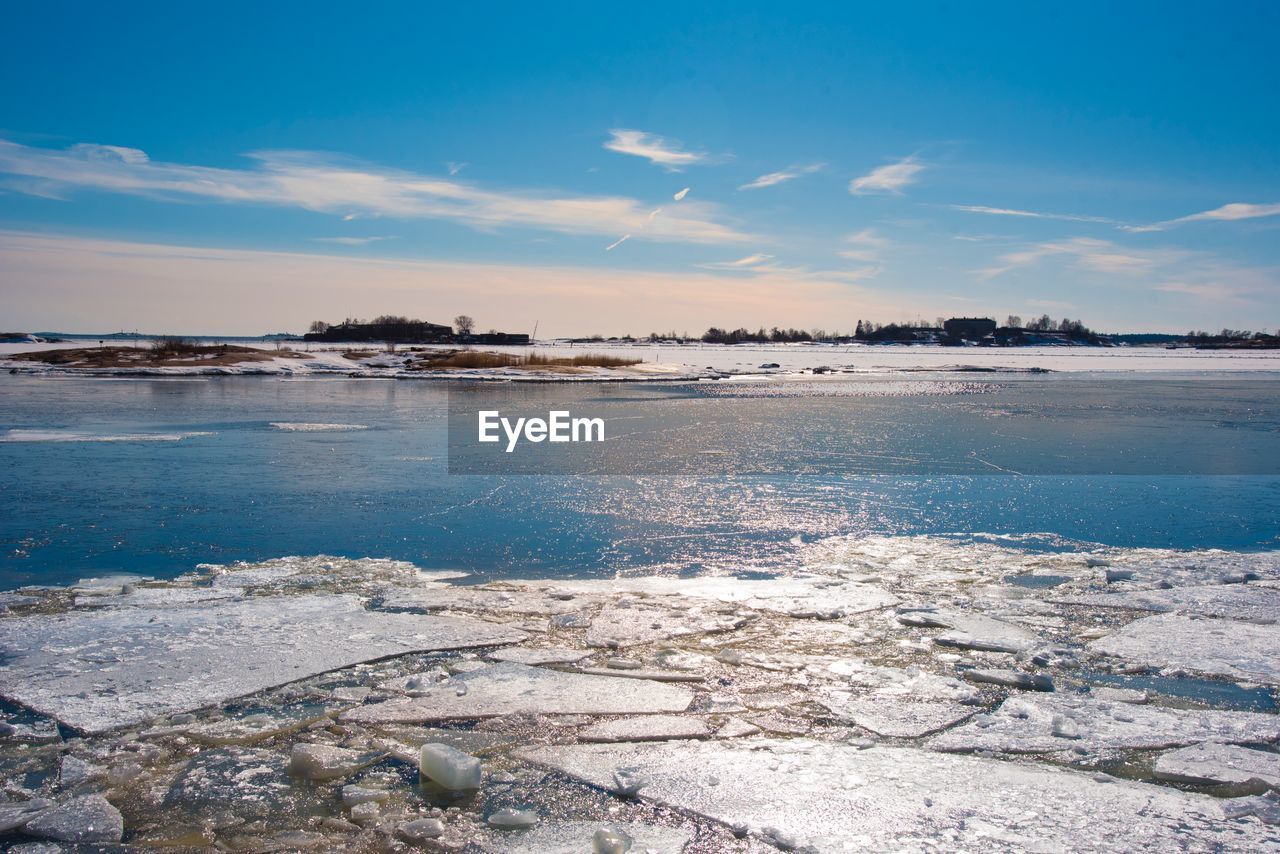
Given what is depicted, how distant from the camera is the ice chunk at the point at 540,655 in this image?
4195mm

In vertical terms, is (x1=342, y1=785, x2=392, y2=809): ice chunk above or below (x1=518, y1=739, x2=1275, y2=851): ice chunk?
below

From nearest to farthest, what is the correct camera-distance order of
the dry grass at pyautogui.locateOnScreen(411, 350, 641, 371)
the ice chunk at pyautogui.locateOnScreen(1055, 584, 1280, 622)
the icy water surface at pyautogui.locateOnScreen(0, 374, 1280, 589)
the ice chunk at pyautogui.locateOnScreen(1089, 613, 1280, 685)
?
the ice chunk at pyautogui.locateOnScreen(1089, 613, 1280, 685)
the ice chunk at pyautogui.locateOnScreen(1055, 584, 1280, 622)
the icy water surface at pyautogui.locateOnScreen(0, 374, 1280, 589)
the dry grass at pyautogui.locateOnScreen(411, 350, 641, 371)

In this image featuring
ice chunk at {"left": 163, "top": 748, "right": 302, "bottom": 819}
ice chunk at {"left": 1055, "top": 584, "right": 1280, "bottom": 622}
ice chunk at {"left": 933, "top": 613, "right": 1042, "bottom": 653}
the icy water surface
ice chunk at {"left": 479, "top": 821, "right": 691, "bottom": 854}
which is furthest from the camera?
the icy water surface

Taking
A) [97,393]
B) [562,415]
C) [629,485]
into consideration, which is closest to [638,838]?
[629,485]

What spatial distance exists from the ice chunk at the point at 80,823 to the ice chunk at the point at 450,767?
90 cm

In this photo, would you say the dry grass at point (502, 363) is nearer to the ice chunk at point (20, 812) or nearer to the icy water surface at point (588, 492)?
the icy water surface at point (588, 492)

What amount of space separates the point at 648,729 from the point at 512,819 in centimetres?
79

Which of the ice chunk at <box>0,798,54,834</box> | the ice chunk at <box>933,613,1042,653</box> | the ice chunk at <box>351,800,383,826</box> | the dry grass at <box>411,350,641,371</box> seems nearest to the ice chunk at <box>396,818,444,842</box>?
the ice chunk at <box>351,800,383,826</box>

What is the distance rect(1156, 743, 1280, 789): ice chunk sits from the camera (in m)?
3.08

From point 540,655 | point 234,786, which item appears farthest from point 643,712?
point 234,786

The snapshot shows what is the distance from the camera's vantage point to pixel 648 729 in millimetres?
3441

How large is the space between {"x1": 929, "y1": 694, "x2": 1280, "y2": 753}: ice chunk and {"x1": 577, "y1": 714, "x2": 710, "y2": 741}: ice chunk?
876 mm

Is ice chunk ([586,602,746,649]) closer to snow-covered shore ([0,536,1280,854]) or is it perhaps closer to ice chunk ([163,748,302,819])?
snow-covered shore ([0,536,1280,854])

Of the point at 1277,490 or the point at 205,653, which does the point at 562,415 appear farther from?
the point at 205,653
